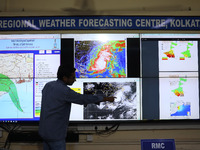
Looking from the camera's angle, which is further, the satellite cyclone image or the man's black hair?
the satellite cyclone image

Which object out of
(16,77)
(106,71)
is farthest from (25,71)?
(106,71)

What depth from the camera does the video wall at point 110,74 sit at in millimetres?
3365

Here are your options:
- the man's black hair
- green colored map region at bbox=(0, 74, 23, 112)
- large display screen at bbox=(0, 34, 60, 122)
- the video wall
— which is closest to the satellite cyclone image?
the video wall

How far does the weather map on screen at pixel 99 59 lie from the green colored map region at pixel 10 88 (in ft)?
3.34

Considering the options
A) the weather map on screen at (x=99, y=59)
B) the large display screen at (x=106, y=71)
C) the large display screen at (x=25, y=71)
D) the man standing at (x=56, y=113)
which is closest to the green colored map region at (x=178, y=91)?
the large display screen at (x=106, y=71)

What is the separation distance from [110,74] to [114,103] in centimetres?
45

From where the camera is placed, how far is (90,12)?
351cm

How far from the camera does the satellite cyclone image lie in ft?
11.0

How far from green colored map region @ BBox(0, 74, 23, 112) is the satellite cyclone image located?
1.08 m

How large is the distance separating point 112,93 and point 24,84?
1381 millimetres

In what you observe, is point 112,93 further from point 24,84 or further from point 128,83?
point 24,84

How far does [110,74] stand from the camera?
338 centimetres

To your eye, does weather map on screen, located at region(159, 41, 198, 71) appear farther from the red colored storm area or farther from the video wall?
the red colored storm area

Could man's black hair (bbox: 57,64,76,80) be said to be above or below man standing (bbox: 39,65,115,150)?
above
